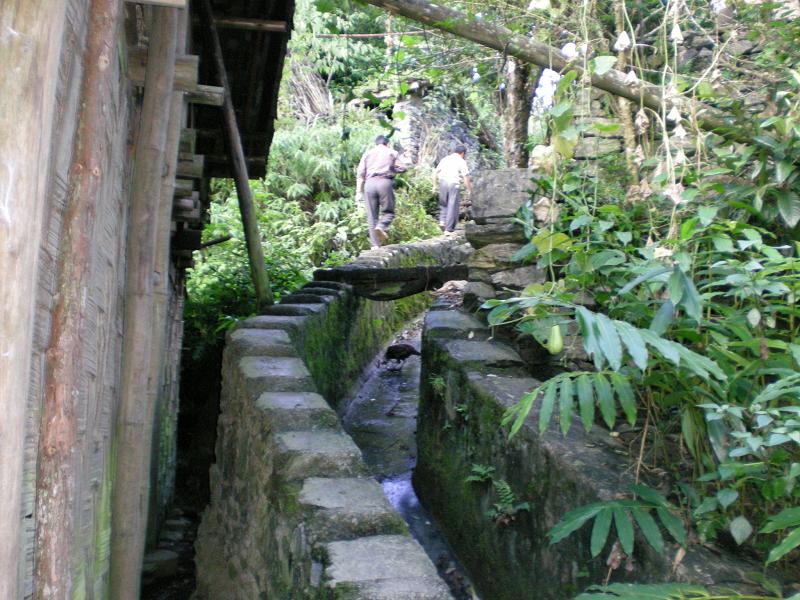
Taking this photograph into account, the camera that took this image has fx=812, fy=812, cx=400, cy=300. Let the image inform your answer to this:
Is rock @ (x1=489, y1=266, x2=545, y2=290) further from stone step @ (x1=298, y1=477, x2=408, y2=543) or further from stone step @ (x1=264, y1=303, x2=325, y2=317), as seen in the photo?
stone step @ (x1=298, y1=477, x2=408, y2=543)

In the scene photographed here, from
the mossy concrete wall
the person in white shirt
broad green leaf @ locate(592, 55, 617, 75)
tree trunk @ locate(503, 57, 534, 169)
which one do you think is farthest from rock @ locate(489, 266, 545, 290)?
the person in white shirt

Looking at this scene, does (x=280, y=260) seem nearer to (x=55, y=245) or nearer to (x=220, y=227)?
(x=220, y=227)

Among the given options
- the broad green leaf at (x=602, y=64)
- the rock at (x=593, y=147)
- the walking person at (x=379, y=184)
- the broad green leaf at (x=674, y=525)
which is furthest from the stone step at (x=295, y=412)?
the walking person at (x=379, y=184)

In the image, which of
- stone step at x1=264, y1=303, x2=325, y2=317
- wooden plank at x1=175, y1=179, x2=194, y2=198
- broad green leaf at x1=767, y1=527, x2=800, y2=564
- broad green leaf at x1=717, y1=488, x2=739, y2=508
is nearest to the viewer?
broad green leaf at x1=767, y1=527, x2=800, y2=564

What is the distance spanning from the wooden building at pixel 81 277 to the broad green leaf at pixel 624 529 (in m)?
1.61

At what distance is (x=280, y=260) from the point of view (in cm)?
952

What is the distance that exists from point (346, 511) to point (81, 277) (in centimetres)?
132

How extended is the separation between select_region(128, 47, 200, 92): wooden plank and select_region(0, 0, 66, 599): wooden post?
4.76 feet

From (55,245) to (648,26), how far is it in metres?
5.24

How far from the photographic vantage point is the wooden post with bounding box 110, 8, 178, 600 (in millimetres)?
2852

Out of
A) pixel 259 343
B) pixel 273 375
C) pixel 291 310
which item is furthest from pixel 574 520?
pixel 291 310

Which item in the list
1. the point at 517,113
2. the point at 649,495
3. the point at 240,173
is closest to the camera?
the point at 649,495

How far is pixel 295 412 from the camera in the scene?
3762 mm

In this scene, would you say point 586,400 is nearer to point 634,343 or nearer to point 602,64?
point 634,343
